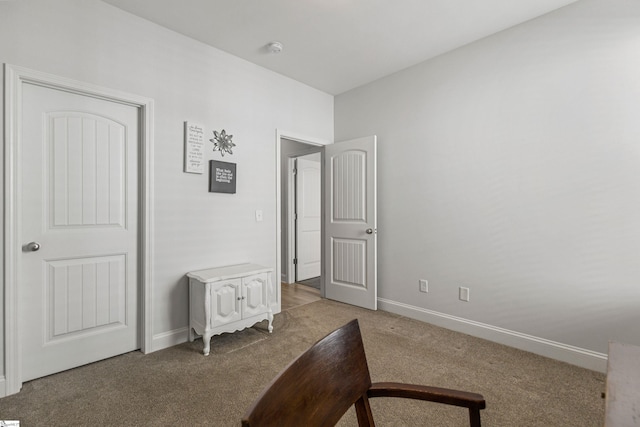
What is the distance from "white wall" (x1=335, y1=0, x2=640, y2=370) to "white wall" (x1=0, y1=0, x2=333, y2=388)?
1.45 meters

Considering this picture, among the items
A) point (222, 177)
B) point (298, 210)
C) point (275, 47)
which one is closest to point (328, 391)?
point (222, 177)

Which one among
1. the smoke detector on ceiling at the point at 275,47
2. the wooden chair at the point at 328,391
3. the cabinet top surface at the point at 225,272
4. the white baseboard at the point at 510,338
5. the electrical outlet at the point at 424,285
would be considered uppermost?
the smoke detector on ceiling at the point at 275,47

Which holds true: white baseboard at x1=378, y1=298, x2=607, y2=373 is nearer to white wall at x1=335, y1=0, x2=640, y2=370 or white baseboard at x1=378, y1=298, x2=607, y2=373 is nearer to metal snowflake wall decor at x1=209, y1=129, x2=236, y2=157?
white wall at x1=335, y1=0, x2=640, y2=370

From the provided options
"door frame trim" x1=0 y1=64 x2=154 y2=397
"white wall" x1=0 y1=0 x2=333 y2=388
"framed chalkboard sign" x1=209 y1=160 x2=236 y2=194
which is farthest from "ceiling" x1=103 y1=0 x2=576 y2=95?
"framed chalkboard sign" x1=209 y1=160 x2=236 y2=194

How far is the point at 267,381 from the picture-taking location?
212 cm

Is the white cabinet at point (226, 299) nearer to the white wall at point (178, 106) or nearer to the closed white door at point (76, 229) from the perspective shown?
the white wall at point (178, 106)

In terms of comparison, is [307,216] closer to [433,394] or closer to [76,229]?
[76,229]

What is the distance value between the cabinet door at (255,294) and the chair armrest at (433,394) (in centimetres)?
A: 201

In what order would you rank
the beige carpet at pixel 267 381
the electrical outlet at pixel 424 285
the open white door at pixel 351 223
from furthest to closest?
the open white door at pixel 351 223 → the electrical outlet at pixel 424 285 → the beige carpet at pixel 267 381

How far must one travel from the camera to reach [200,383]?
6.80 feet

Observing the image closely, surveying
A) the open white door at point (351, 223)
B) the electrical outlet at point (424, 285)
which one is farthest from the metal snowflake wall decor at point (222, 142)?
the electrical outlet at point (424, 285)

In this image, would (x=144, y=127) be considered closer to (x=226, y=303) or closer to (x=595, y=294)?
(x=226, y=303)

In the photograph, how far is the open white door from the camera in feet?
11.7

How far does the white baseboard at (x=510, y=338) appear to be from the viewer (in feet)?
7.53
